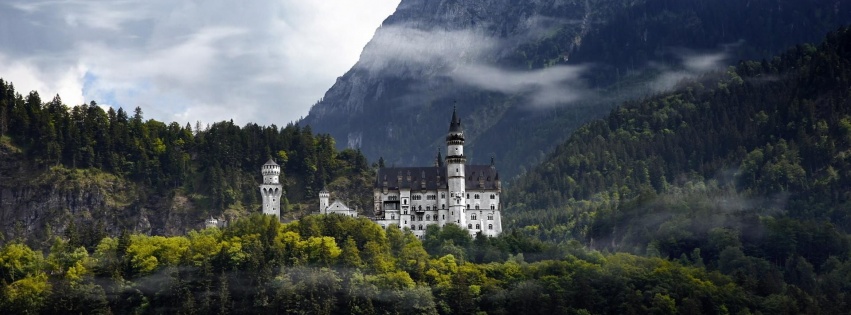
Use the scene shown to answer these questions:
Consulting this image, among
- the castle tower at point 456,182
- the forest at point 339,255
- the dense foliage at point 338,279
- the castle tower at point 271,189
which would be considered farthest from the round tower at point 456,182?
the castle tower at point 271,189

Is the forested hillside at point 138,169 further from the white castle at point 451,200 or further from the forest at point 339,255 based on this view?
the white castle at point 451,200

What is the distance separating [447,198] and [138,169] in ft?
143

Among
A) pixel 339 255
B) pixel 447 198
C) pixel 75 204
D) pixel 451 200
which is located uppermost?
pixel 75 204

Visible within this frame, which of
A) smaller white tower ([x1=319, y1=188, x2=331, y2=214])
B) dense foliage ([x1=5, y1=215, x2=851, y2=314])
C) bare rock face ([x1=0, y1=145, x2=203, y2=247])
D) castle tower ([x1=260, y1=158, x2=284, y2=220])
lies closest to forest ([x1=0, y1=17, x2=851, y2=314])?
dense foliage ([x1=5, y1=215, x2=851, y2=314])

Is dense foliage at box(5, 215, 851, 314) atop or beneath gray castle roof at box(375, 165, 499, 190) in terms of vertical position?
beneath

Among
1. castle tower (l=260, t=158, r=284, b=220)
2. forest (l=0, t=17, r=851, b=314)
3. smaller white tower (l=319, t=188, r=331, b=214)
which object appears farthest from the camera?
castle tower (l=260, t=158, r=284, b=220)

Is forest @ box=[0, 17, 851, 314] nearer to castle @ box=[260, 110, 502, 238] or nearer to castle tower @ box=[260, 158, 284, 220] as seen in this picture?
castle @ box=[260, 110, 502, 238]

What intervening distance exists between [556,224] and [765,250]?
37.6 metres

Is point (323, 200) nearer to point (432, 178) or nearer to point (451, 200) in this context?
point (432, 178)

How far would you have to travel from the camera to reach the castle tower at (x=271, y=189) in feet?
507

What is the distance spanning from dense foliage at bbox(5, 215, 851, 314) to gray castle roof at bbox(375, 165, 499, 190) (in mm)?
6586

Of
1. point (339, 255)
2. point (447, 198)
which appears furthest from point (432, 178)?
point (339, 255)

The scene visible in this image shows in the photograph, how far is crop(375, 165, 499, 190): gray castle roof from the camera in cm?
14725

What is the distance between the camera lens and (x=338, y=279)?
431 ft
